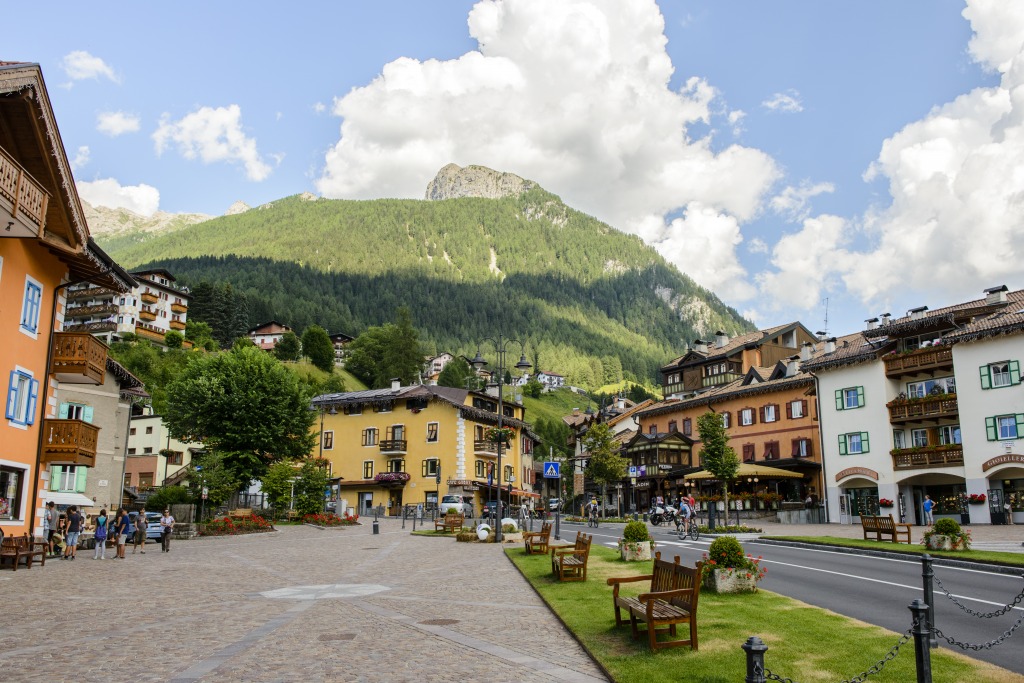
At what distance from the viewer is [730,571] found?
1424cm

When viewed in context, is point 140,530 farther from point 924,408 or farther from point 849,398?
point 849,398

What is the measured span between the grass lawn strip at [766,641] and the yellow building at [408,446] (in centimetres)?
5387

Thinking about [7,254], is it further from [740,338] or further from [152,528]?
[740,338]

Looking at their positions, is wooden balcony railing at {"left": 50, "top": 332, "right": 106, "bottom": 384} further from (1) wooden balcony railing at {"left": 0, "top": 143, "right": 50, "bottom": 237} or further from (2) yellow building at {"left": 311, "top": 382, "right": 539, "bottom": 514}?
(2) yellow building at {"left": 311, "top": 382, "right": 539, "bottom": 514}

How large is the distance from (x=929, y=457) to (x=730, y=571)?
34.1 meters

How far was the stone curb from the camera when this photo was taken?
19109 mm

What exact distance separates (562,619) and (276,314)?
15716 cm

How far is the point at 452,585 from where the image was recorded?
17.6m

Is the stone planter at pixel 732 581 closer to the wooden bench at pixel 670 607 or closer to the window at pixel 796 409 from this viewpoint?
the wooden bench at pixel 670 607

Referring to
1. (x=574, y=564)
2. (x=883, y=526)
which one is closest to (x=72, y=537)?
(x=574, y=564)

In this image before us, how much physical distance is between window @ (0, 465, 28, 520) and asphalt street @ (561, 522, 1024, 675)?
60.9 feet

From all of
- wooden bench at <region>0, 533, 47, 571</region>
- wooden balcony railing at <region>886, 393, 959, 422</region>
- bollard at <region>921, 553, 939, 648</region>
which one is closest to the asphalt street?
bollard at <region>921, 553, 939, 648</region>

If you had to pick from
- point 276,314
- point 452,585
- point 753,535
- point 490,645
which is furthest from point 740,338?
point 276,314

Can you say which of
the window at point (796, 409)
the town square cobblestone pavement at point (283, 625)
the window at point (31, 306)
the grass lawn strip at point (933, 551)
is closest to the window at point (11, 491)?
the town square cobblestone pavement at point (283, 625)
